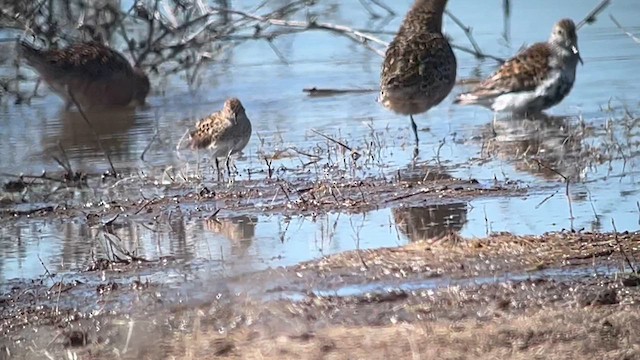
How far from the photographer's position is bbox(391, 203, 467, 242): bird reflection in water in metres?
7.43

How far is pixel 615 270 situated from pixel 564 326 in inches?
39.0

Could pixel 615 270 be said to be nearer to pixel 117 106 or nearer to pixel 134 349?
pixel 134 349

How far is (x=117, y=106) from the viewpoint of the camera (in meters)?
13.3

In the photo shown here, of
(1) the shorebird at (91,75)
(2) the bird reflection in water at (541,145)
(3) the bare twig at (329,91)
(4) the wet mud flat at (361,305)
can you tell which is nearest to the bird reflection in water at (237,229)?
(4) the wet mud flat at (361,305)

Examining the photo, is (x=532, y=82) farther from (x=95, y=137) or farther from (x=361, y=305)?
(x=361, y=305)

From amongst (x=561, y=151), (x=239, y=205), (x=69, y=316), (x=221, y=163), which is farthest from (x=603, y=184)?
(x=69, y=316)

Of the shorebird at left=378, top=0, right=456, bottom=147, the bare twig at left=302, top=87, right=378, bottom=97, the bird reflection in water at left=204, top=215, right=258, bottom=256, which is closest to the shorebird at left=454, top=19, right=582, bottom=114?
the shorebird at left=378, top=0, right=456, bottom=147

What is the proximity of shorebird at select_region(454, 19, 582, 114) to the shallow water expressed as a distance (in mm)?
198

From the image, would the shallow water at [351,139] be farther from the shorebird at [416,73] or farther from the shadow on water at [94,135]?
the shorebird at [416,73]

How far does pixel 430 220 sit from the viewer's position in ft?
25.3

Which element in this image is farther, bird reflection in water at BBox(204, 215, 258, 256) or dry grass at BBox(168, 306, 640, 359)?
bird reflection in water at BBox(204, 215, 258, 256)

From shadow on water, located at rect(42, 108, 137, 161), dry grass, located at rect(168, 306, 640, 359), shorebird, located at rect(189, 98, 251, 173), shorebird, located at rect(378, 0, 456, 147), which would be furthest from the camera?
shadow on water, located at rect(42, 108, 137, 161)

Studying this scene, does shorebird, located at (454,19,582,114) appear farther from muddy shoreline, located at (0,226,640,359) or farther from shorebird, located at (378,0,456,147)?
muddy shoreline, located at (0,226,640,359)

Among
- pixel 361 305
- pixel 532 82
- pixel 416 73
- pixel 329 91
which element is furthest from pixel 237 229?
pixel 329 91
